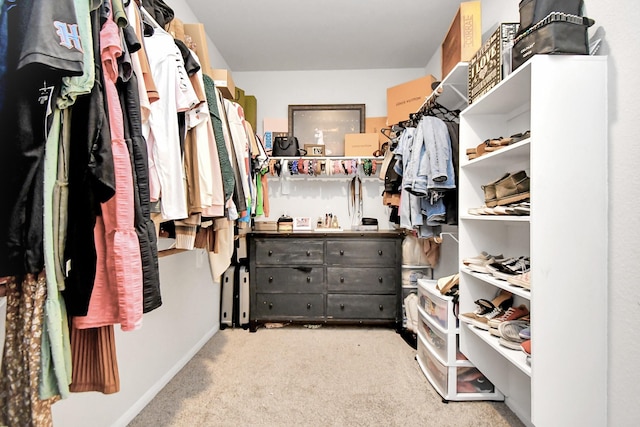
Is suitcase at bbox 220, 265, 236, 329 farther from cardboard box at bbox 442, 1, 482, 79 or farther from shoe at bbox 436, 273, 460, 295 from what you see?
cardboard box at bbox 442, 1, 482, 79

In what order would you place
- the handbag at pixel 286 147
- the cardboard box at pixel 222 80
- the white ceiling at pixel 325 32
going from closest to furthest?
the cardboard box at pixel 222 80
the white ceiling at pixel 325 32
the handbag at pixel 286 147

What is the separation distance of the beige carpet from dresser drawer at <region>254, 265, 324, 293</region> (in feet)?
1.44

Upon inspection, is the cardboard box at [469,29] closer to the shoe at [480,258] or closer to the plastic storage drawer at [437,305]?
the shoe at [480,258]

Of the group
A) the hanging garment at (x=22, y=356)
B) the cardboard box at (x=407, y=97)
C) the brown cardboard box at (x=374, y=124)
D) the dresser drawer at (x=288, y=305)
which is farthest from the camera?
the brown cardboard box at (x=374, y=124)

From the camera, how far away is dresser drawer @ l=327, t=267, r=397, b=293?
2523mm

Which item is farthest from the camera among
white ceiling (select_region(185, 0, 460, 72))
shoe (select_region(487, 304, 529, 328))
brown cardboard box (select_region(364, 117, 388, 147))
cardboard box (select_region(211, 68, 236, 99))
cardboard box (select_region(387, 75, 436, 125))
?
brown cardboard box (select_region(364, 117, 388, 147))

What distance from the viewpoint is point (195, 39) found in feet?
5.37

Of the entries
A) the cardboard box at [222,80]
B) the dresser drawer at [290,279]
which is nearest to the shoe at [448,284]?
the dresser drawer at [290,279]

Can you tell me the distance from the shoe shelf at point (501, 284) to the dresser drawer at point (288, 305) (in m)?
1.40

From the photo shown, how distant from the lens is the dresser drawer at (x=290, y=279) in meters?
2.56

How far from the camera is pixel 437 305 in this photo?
1740 millimetres

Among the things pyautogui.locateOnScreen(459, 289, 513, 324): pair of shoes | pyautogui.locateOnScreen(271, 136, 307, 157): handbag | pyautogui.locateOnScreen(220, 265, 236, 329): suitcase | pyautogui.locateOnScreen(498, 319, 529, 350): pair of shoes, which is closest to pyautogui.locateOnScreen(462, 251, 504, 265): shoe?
pyautogui.locateOnScreen(459, 289, 513, 324): pair of shoes

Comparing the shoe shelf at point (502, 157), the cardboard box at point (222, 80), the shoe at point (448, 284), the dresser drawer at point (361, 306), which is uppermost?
the cardboard box at point (222, 80)

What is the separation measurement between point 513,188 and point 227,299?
7.96ft
